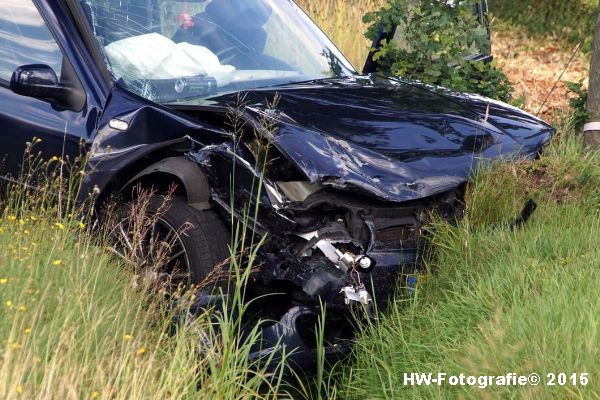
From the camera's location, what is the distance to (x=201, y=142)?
442cm

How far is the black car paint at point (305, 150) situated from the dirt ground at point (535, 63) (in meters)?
4.96

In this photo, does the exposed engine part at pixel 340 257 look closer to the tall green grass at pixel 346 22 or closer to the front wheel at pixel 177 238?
the front wheel at pixel 177 238

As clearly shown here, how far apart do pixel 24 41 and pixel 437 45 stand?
3.15 meters

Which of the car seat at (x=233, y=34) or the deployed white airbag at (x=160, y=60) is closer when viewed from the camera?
the deployed white airbag at (x=160, y=60)

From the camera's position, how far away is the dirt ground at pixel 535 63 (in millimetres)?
11008

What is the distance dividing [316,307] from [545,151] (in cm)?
183

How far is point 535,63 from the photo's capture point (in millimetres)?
14406

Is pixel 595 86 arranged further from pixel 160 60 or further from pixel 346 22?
pixel 346 22

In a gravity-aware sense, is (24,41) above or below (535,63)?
below

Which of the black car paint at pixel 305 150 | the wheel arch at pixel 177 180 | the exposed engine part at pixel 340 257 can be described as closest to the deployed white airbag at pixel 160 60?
the black car paint at pixel 305 150

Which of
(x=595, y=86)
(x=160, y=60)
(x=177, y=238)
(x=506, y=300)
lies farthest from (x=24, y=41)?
(x=595, y=86)

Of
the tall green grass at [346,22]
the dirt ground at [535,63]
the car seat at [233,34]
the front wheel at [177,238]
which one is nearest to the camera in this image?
the front wheel at [177,238]

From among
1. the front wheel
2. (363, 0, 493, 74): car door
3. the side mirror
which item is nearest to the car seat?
the side mirror

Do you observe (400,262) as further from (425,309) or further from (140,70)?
(140,70)
